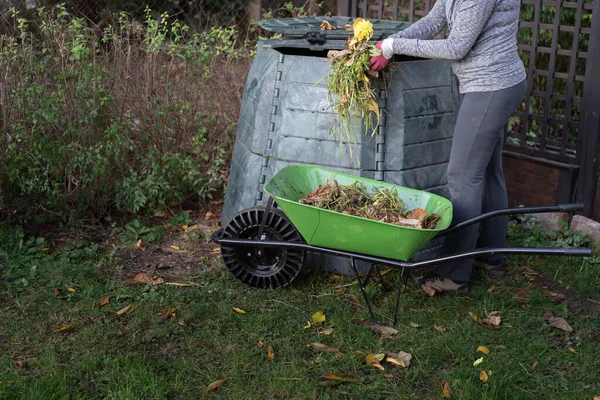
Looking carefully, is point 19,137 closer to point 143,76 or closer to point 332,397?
point 143,76

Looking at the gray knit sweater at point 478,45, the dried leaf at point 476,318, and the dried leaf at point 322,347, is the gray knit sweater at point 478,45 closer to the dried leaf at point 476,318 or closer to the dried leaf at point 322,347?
the dried leaf at point 476,318

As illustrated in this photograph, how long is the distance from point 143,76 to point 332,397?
120 inches

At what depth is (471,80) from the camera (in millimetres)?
3939

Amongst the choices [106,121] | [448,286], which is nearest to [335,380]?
[448,286]

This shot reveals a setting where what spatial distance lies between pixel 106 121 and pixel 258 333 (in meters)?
2.16

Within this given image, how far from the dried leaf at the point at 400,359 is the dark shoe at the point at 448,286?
0.73m

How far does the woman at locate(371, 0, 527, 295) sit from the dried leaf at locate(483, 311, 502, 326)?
0.26 metres

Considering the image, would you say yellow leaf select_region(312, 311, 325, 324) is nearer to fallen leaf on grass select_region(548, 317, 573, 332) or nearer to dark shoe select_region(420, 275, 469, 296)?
dark shoe select_region(420, 275, 469, 296)

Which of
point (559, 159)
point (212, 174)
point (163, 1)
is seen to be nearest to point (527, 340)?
point (559, 159)

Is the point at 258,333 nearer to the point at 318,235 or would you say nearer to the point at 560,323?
the point at 318,235

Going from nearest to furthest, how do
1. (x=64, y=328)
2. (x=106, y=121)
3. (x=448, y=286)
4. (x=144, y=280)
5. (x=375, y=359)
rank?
(x=375, y=359) → (x=64, y=328) → (x=448, y=286) → (x=144, y=280) → (x=106, y=121)

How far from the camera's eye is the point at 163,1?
28.0 ft

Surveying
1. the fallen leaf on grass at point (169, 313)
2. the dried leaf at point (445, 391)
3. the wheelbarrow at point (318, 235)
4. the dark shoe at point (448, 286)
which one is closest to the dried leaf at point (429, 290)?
the dark shoe at point (448, 286)

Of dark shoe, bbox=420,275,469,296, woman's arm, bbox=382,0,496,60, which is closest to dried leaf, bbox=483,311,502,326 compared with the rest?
dark shoe, bbox=420,275,469,296
